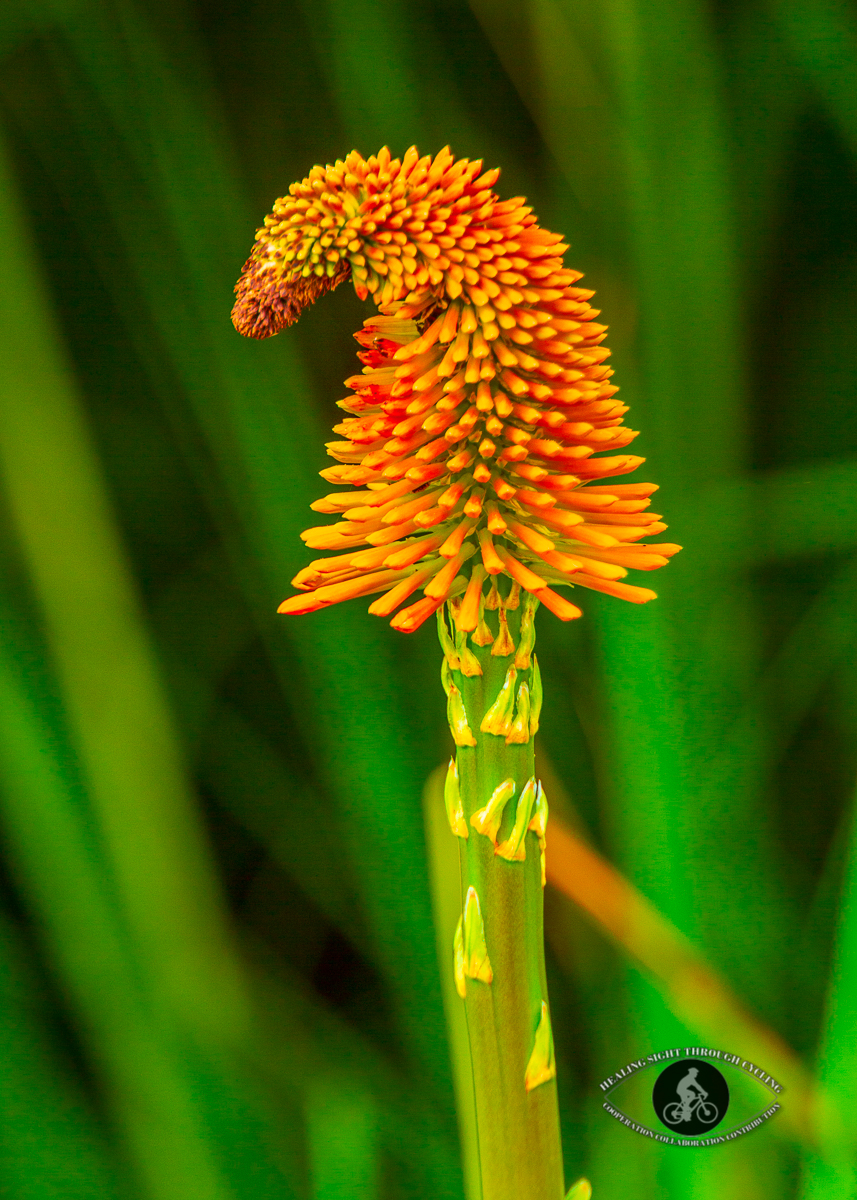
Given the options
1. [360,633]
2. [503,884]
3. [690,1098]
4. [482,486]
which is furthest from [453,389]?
[690,1098]

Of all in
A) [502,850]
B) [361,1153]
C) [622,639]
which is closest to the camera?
[502,850]

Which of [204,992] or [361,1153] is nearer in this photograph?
[361,1153]

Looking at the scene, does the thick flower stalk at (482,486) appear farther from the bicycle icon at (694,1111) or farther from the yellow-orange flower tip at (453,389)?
the bicycle icon at (694,1111)

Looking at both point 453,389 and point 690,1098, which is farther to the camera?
point 690,1098

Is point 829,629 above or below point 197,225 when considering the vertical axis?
below

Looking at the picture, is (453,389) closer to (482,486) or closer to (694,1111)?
(482,486)

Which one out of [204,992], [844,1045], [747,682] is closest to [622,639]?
[747,682]

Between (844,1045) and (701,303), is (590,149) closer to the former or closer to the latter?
(701,303)

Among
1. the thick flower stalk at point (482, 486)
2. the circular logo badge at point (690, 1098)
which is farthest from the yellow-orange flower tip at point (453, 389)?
the circular logo badge at point (690, 1098)
